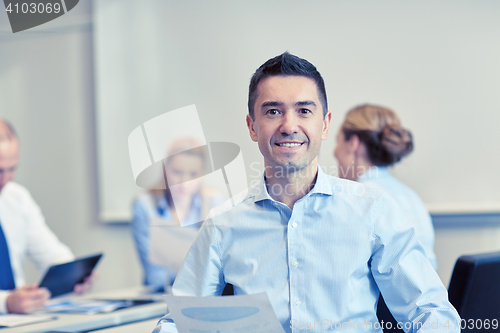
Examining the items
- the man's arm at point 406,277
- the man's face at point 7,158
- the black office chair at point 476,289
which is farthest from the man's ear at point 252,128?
the man's face at point 7,158

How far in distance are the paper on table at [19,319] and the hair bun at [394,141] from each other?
146 cm

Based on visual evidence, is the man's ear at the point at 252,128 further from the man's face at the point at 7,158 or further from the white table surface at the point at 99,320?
the man's face at the point at 7,158

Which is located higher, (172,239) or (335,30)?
(335,30)

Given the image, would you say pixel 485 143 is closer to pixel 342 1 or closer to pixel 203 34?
pixel 342 1

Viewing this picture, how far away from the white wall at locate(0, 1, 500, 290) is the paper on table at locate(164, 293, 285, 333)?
8.19ft

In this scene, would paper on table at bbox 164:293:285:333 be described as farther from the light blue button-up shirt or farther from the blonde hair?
the blonde hair

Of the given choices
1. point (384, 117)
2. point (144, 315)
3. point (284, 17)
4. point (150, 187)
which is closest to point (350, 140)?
point (384, 117)

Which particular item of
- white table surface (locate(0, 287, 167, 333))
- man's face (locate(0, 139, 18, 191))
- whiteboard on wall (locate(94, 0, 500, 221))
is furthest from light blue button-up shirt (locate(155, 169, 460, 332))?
man's face (locate(0, 139, 18, 191))

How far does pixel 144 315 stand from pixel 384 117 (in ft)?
4.20

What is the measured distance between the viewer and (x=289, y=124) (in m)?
0.98

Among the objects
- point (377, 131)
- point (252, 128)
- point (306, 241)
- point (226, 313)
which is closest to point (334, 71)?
point (377, 131)

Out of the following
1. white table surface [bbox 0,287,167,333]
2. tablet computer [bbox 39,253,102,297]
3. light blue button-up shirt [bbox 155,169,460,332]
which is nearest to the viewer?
light blue button-up shirt [bbox 155,169,460,332]

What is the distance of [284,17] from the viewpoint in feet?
5.56

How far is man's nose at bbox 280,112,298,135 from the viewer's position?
0.97 m
